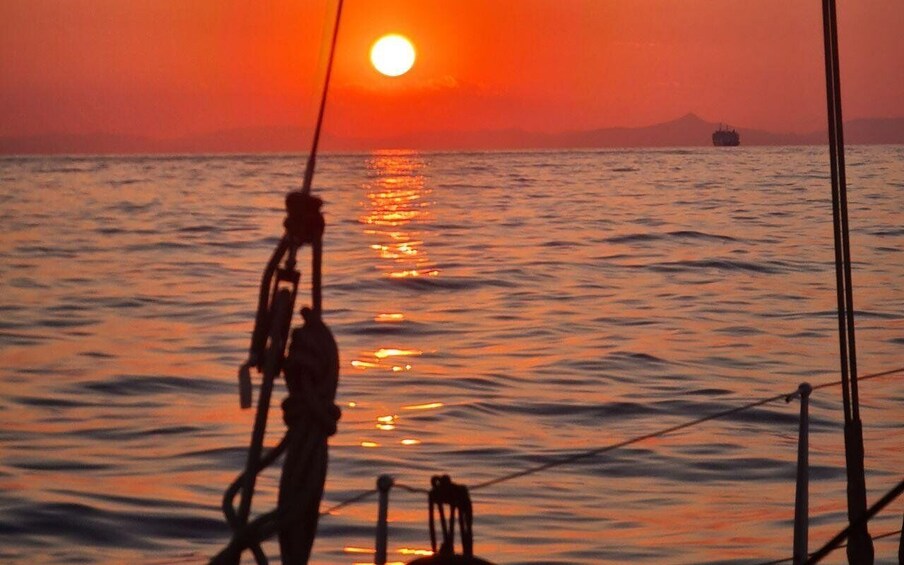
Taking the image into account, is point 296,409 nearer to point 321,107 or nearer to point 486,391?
point 321,107

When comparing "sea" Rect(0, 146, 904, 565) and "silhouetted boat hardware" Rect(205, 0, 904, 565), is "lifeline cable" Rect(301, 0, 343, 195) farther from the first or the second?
"sea" Rect(0, 146, 904, 565)

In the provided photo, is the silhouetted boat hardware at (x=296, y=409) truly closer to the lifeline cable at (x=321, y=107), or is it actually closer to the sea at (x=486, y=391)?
the lifeline cable at (x=321, y=107)

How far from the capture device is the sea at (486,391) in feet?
32.4

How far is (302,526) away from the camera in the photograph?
3.28 metres

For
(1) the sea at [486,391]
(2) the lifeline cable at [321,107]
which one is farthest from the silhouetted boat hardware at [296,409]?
(1) the sea at [486,391]

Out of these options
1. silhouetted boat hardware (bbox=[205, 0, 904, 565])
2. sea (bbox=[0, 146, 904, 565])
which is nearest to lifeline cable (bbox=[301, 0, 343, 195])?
silhouetted boat hardware (bbox=[205, 0, 904, 565])

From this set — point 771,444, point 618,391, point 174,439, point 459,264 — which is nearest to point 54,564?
point 174,439

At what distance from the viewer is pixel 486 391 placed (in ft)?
51.4

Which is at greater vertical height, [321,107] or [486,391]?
[321,107]

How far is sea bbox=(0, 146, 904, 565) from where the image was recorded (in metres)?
9.88

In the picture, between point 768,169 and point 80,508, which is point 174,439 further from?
point 768,169

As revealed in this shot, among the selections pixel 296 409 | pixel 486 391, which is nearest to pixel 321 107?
pixel 296 409

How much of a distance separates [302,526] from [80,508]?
7.71 meters

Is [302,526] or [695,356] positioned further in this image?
[695,356]
